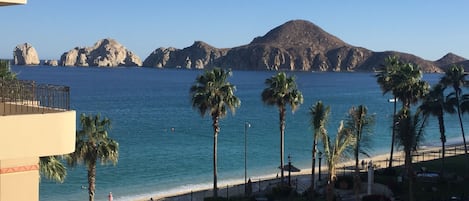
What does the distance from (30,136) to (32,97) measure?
2.61 meters


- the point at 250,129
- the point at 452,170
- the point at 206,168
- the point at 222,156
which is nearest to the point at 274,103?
the point at 452,170

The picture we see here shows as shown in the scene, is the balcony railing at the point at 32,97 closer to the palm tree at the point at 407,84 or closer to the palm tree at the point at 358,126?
the palm tree at the point at 358,126

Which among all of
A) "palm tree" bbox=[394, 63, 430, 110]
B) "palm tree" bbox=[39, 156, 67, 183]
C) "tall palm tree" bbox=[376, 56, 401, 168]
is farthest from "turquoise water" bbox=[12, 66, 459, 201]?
"palm tree" bbox=[39, 156, 67, 183]

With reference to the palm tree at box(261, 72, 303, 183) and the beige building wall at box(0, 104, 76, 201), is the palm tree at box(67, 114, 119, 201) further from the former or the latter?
the palm tree at box(261, 72, 303, 183)

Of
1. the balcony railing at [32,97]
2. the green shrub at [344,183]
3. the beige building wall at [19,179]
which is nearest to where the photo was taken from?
the beige building wall at [19,179]

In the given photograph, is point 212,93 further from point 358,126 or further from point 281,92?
point 358,126

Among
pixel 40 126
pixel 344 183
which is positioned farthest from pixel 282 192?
pixel 40 126

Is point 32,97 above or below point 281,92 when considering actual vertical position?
above

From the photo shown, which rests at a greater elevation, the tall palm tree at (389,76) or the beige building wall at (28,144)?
the tall palm tree at (389,76)

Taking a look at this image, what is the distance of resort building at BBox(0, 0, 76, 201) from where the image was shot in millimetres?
11211

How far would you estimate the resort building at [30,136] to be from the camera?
36.8 ft

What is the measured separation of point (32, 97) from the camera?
13.8 m

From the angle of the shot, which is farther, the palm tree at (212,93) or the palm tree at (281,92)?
the palm tree at (281,92)

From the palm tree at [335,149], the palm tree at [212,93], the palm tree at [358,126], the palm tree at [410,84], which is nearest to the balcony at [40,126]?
the palm tree at [335,149]
